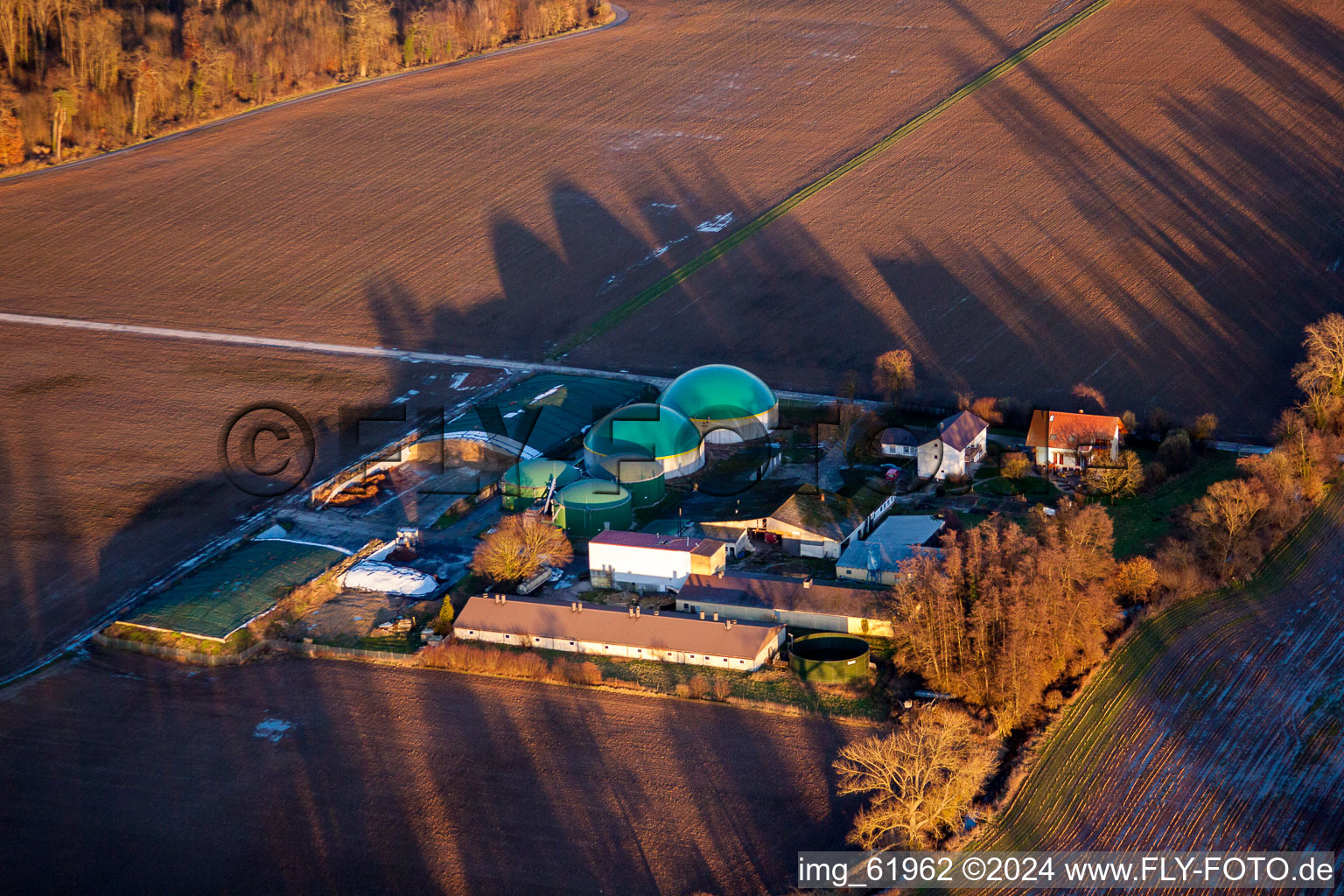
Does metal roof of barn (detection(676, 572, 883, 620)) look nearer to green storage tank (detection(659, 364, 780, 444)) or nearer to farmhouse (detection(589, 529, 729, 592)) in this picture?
farmhouse (detection(589, 529, 729, 592))

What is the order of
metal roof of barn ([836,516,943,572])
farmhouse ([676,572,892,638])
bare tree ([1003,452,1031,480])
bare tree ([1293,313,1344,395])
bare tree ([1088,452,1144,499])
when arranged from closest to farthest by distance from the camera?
farmhouse ([676,572,892,638]) < metal roof of barn ([836,516,943,572]) < bare tree ([1088,452,1144,499]) < bare tree ([1003,452,1031,480]) < bare tree ([1293,313,1344,395])

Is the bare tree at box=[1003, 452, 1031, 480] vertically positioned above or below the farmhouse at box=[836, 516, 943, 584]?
above

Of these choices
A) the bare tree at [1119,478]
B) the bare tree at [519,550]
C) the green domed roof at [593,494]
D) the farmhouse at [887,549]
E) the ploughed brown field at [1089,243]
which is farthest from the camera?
the ploughed brown field at [1089,243]

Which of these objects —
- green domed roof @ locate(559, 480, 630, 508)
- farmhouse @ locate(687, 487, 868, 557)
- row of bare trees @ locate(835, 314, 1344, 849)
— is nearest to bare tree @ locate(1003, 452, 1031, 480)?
row of bare trees @ locate(835, 314, 1344, 849)

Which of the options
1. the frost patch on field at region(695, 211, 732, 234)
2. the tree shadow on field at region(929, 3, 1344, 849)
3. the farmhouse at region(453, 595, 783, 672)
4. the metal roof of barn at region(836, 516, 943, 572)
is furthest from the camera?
the frost patch on field at region(695, 211, 732, 234)

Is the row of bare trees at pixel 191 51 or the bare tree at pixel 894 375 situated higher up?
the row of bare trees at pixel 191 51

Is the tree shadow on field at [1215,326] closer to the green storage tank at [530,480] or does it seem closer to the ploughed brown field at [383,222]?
the ploughed brown field at [383,222]

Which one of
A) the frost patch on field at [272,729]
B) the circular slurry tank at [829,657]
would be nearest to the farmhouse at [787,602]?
the circular slurry tank at [829,657]

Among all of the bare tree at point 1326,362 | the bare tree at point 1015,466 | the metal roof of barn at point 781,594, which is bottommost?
the metal roof of barn at point 781,594
